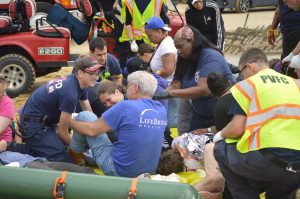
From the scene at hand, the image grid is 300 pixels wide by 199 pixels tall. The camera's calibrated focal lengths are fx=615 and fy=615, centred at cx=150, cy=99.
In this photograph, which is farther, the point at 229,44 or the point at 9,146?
the point at 229,44

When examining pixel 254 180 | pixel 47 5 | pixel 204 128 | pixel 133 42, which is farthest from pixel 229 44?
pixel 254 180

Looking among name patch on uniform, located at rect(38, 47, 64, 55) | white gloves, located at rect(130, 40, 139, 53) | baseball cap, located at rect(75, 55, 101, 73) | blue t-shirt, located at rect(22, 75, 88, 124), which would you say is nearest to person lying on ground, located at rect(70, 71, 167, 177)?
blue t-shirt, located at rect(22, 75, 88, 124)

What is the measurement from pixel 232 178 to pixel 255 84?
710mm

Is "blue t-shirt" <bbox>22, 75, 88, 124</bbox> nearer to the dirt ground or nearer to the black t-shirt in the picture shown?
the black t-shirt

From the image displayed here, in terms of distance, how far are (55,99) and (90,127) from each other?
52 cm

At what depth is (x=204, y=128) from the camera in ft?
18.8

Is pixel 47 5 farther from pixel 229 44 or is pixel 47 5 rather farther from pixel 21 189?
pixel 21 189

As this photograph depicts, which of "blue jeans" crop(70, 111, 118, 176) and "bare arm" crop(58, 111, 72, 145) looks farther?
"bare arm" crop(58, 111, 72, 145)

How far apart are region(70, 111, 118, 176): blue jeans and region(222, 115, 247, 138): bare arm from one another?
1.18 meters

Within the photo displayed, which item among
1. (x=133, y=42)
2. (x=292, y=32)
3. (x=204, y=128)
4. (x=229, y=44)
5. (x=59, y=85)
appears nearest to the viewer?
(x=59, y=85)

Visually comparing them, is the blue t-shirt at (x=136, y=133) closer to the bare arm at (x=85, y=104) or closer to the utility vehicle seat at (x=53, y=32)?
the bare arm at (x=85, y=104)

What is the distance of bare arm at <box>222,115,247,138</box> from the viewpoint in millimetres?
3893

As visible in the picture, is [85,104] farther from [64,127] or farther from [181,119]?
[181,119]

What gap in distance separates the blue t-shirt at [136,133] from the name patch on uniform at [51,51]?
432 cm
